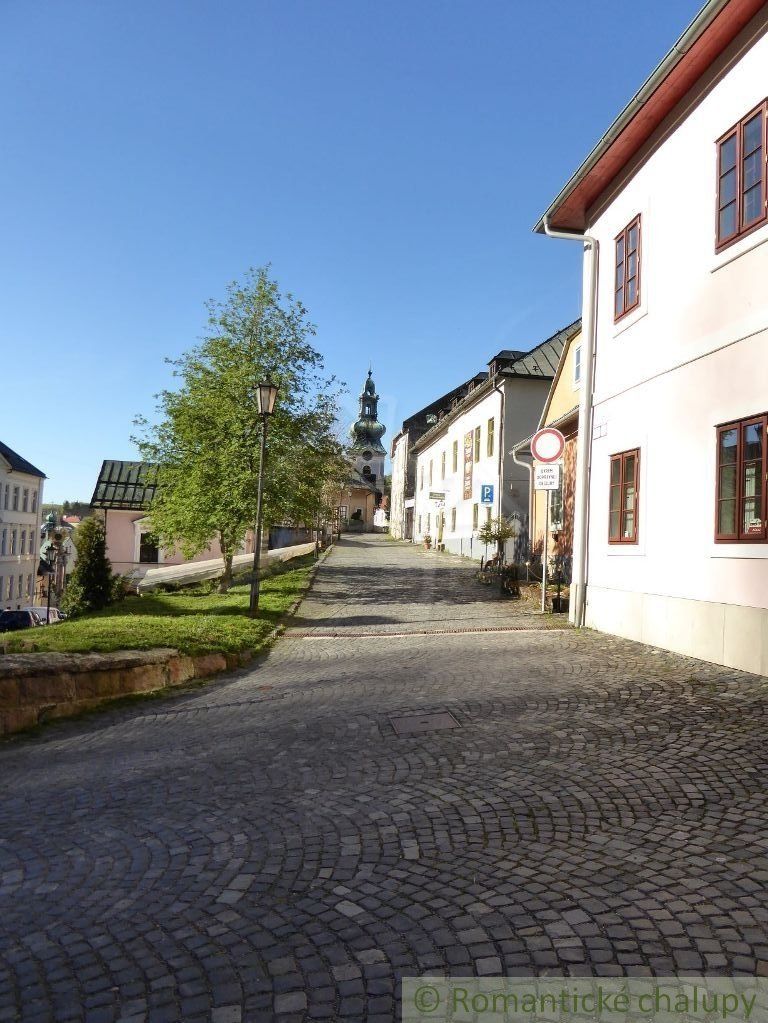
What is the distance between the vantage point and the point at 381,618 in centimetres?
1445

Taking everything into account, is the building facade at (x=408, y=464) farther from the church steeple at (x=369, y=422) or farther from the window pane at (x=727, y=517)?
the window pane at (x=727, y=517)

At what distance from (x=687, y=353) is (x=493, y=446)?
22.6 meters

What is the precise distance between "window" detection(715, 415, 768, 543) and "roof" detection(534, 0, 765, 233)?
14.3 ft

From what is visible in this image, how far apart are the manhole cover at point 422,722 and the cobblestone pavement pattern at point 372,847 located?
108 millimetres

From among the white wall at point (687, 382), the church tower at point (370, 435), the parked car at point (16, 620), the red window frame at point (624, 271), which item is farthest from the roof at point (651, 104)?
the church tower at point (370, 435)

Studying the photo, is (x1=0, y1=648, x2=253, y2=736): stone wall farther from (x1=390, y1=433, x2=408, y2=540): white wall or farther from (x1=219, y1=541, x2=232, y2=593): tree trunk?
(x1=390, y1=433, x2=408, y2=540): white wall

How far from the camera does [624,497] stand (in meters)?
11.2

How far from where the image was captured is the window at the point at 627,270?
11039 millimetres

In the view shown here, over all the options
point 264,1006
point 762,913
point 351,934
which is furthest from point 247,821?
point 762,913

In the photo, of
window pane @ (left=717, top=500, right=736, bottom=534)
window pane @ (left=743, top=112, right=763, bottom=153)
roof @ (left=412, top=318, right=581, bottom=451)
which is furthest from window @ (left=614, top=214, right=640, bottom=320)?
roof @ (left=412, top=318, right=581, bottom=451)

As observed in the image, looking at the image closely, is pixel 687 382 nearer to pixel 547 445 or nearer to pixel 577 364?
pixel 547 445

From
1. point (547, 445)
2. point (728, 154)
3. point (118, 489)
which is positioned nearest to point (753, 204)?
point (728, 154)

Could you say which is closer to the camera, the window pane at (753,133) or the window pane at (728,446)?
the window pane at (753,133)

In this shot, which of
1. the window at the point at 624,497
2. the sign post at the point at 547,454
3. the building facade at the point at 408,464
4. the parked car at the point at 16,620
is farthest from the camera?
the building facade at the point at 408,464
